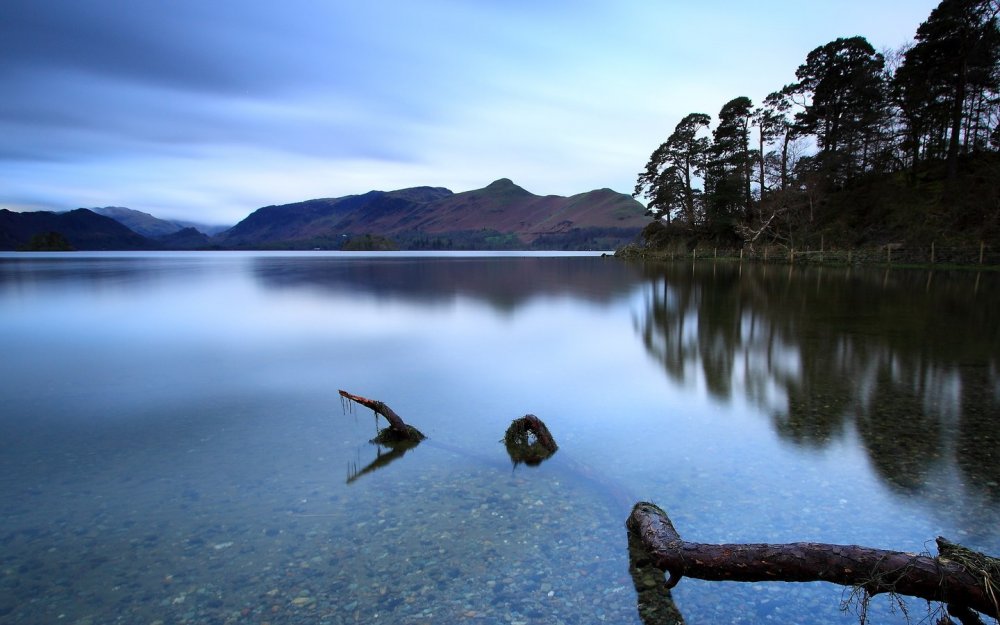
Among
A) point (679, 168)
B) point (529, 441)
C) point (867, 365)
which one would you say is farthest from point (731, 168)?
point (529, 441)

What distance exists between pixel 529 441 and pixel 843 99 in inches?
2426

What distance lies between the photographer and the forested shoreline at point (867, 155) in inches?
1615

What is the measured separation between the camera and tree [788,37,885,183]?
50594 mm

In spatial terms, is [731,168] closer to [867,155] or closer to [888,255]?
[867,155]

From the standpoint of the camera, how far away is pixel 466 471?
6.45m

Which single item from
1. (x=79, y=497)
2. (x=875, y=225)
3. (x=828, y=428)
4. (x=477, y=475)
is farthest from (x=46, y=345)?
(x=875, y=225)

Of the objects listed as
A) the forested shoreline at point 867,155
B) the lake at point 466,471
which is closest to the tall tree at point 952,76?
the forested shoreline at point 867,155

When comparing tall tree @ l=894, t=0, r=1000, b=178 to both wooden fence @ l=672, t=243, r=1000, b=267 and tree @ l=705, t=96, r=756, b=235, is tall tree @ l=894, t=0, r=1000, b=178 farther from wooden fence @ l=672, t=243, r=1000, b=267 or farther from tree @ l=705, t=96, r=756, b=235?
tree @ l=705, t=96, r=756, b=235

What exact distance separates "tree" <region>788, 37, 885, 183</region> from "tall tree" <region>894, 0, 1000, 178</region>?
7.92ft

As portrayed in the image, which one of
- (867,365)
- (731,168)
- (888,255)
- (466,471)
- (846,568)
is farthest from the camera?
(731,168)

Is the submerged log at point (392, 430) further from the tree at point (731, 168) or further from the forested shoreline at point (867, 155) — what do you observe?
the tree at point (731, 168)

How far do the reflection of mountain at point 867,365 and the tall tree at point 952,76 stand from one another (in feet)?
90.4

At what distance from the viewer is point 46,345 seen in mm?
15273

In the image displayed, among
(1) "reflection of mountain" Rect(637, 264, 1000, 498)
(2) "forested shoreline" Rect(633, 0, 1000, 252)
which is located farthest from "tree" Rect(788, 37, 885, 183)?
(1) "reflection of mountain" Rect(637, 264, 1000, 498)
